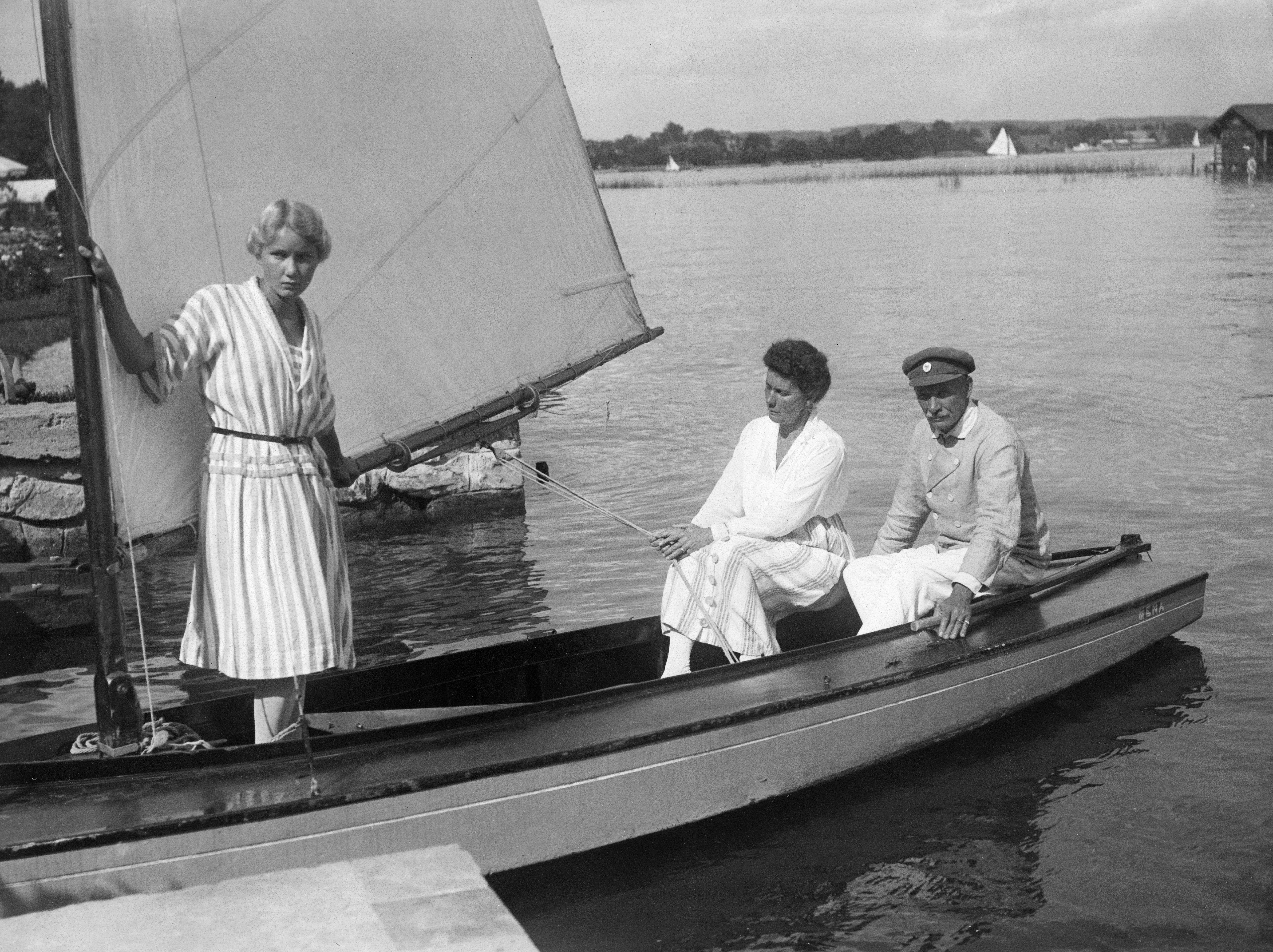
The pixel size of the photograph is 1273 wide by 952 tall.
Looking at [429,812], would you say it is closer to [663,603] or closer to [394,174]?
[663,603]

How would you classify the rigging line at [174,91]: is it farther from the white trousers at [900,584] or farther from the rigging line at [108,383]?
the white trousers at [900,584]

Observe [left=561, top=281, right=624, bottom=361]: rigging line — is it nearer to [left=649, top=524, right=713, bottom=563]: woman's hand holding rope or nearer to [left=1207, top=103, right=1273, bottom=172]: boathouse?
[left=649, top=524, right=713, bottom=563]: woman's hand holding rope

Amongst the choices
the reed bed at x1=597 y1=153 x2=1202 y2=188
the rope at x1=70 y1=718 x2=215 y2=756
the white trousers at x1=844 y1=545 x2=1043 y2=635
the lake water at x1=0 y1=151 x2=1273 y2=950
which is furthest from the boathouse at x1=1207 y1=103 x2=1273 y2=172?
the rope at x1=70 y1=718 x2=215 y2=756

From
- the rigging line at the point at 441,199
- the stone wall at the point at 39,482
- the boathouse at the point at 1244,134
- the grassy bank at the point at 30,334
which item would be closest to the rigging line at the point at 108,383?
the rigging line at the point at 441,199

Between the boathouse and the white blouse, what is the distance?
56.3 meters

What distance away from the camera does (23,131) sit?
4591 cm

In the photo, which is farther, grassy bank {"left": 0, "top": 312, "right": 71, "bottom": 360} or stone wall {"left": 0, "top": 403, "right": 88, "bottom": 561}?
grassy bank {"left": 0, "top": 312, "right": 71, "bottom": 360}

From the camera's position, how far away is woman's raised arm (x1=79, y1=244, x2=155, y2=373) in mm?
3691

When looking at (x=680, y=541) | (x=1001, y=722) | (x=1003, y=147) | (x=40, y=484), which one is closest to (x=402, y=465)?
(x=680, y=541)

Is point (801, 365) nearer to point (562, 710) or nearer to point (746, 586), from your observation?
point (746, 586)

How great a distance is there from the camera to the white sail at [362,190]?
3.94 m

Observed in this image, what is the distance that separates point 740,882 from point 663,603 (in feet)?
3.41

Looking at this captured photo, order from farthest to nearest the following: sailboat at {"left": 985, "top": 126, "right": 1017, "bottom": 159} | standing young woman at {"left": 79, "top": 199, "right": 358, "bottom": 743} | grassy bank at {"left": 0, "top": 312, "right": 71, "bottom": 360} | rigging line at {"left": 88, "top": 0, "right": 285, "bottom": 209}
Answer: sailboat at {"left": 985, "top": 126, "right": 1017, "bottom": 159} < grassy bank at {"left": 0, "top": 312, "right": 71, "bottom": 360} < rigging line at {"left": 88, "top": 0, "right": 285, "bottom": 209} < standing young woman at {"left": 79, "top": 199, "right": 358, "bottom": 743}

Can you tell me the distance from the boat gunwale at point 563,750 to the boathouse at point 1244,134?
5644 centimetres
